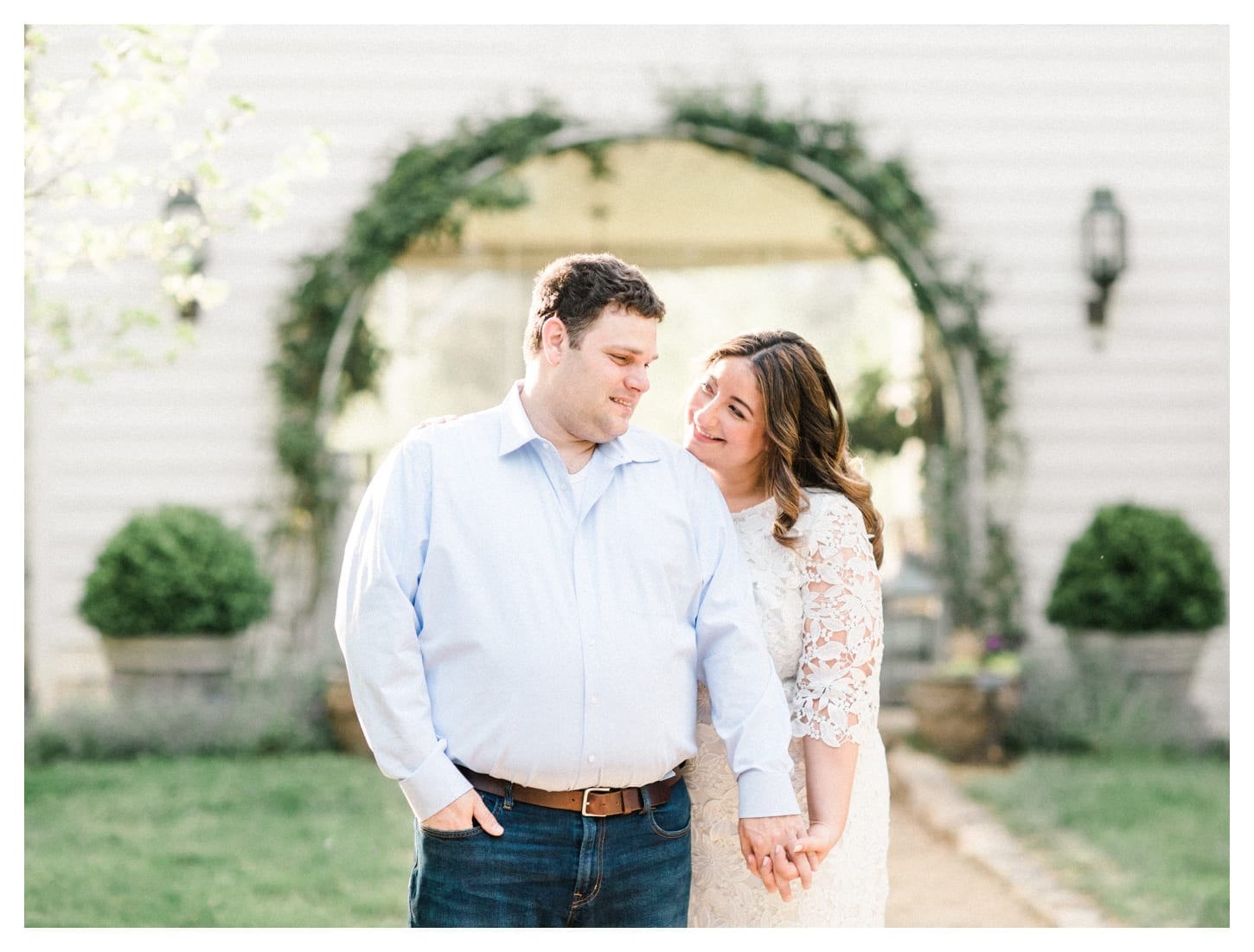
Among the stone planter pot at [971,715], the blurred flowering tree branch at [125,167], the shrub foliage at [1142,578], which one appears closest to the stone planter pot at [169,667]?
the blurred flowering tree branch at [125,167]

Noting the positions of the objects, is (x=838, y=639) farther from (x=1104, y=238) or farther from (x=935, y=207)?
(x=1104, y=238)

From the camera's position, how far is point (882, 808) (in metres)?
2.56

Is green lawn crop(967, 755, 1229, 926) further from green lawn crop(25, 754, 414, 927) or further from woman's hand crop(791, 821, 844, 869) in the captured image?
green lawn crop(25, 754, 414, 927)

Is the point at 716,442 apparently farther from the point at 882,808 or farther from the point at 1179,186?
the point at 1179,186

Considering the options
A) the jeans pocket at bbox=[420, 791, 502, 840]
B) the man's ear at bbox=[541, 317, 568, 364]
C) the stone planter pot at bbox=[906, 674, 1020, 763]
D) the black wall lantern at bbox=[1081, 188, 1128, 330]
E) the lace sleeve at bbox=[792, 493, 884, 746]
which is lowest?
the stone planter pot at bbox=[906, 674, 1020, 763]

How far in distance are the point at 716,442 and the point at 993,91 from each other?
5333 millimetres

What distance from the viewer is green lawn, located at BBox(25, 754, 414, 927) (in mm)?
4105

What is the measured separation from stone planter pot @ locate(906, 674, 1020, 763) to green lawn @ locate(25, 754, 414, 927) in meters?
2.73

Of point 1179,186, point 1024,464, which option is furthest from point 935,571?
point 1179,186

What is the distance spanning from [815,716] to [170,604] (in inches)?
183

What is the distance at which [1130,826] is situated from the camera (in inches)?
203

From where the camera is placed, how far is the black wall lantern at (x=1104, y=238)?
275 inches

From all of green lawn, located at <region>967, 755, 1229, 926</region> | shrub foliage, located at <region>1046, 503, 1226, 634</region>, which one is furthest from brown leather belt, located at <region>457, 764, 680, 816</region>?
shrub foliage, located at <region>1046, 503, 1226, 634</region>
